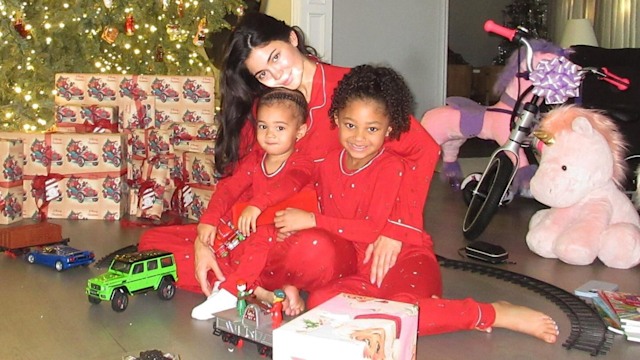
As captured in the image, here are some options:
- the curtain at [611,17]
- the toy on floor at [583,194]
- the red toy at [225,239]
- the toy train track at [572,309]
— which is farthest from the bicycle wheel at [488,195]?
the curtain at [611,17]

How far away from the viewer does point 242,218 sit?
1.92 metres

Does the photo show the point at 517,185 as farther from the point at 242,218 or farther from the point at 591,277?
the point at 242,218

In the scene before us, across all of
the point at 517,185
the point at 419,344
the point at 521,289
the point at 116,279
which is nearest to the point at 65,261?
the point at 116,279

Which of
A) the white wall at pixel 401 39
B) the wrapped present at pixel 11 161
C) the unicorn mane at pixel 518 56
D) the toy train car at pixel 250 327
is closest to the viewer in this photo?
the toy train car at pixel 250 327

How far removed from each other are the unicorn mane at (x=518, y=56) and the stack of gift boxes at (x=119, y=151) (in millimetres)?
1305

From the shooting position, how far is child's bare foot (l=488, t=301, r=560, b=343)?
1.85m

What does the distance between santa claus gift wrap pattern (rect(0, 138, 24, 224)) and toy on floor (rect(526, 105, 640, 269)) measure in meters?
2.03

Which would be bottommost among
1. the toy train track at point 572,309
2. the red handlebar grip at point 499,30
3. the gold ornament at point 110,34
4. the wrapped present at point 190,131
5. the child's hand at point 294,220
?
the toy train track at point 572,309

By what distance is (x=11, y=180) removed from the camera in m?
3.07

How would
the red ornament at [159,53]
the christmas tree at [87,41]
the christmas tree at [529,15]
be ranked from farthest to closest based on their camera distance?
the christmas tree at [529,15]
the red ornament at [159,53]
the christmas tree at [87,41]

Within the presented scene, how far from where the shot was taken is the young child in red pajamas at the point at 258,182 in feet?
6.37

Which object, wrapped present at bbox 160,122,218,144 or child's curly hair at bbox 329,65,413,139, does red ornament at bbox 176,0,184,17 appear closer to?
wrapped present at bbox 160,122,218,144

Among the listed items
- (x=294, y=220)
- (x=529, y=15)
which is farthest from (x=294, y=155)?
(x=529, y=15)

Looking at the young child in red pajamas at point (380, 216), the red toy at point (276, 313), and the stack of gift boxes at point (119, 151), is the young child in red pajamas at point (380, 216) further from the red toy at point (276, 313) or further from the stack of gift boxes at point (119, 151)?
the stack of gift boxes at point (119, 151)
